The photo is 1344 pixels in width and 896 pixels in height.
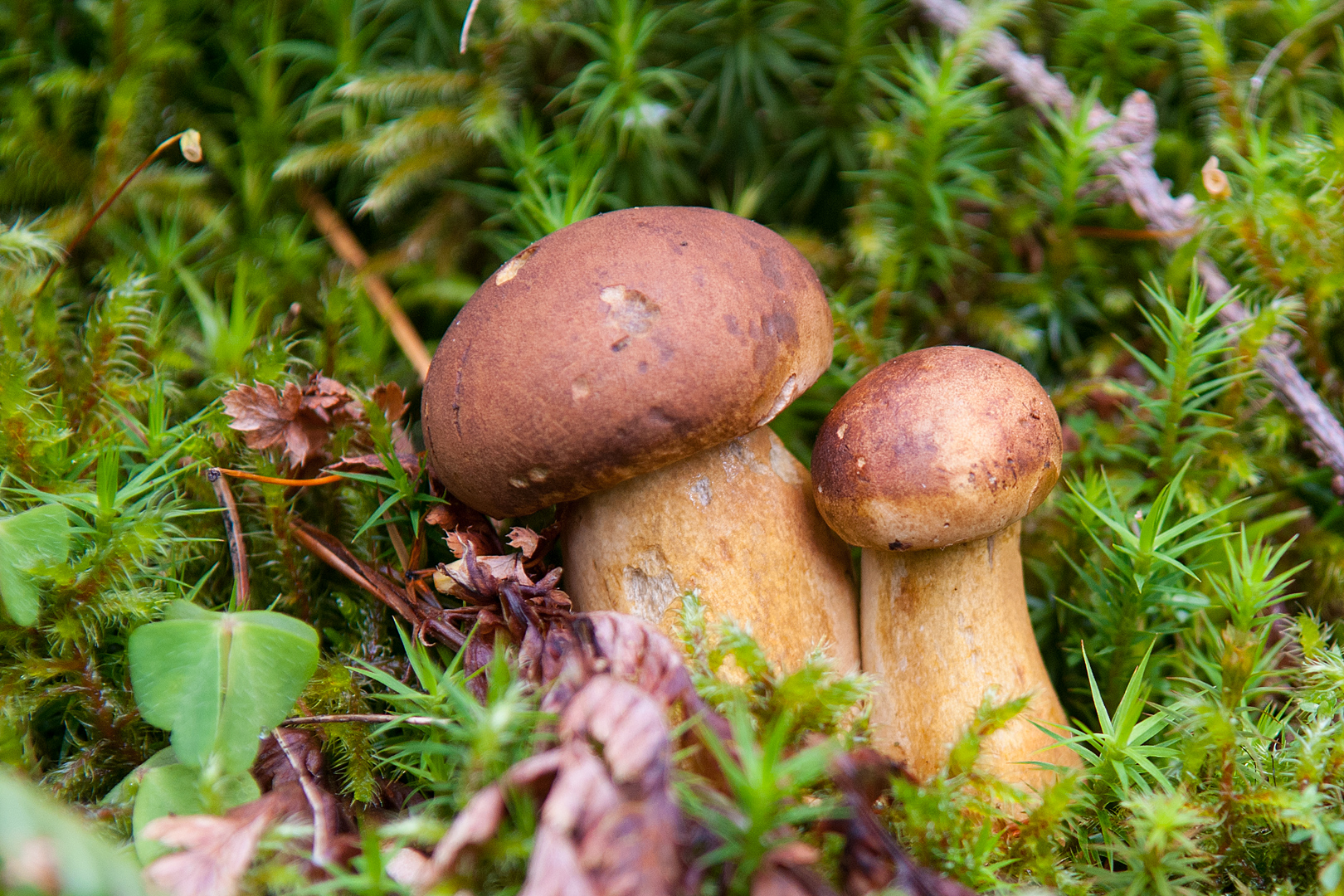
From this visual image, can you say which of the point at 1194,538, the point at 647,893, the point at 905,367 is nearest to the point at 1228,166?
the point at 1194,538

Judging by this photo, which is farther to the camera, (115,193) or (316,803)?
(115,193)

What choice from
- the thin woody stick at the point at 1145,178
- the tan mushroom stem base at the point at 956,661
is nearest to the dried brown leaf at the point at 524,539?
the tan mushroom stem base at the point at 956,661

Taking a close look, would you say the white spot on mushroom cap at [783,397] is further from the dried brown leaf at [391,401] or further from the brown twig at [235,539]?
the brown twig at [235,539]

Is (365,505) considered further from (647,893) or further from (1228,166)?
(1228,166)

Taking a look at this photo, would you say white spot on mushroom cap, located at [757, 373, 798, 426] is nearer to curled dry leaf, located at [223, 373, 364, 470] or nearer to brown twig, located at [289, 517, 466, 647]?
brown twig, located at [289, 517, 466, 647]

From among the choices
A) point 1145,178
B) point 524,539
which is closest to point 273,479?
point 524,539

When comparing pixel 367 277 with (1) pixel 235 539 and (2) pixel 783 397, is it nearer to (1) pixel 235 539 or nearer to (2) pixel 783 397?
(1) pixel 235 539
